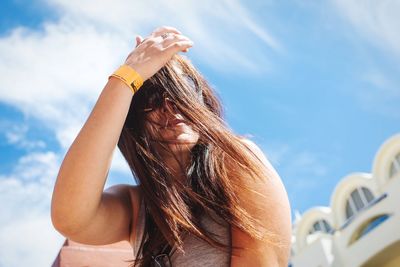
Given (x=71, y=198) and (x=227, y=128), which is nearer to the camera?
(x=71, y=198)

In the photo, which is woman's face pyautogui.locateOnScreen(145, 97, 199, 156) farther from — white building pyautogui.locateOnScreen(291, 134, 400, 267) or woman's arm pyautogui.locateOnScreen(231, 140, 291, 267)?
white building pyautogui.locateOnScreen(291, 134, 400, 267)

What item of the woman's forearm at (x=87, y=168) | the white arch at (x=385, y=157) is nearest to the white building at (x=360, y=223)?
the white arch at (x=385, y=157)

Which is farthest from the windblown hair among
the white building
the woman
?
the white building

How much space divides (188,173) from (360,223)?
15546 mm

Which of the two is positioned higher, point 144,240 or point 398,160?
point 398,160

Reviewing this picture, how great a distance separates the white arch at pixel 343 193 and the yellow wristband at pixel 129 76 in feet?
66.4

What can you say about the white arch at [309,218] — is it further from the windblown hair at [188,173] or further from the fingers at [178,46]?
the fingers at [178,46]

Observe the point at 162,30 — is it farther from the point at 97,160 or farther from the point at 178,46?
the point at 97,160

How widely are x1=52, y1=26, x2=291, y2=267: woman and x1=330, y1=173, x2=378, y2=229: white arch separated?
65.8ft

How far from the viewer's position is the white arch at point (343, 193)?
20.4 metres

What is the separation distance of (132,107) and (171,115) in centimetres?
14

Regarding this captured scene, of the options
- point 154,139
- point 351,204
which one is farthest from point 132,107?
point 351,204

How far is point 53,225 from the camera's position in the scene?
1161mm

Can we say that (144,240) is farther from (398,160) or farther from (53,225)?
(398,160)
